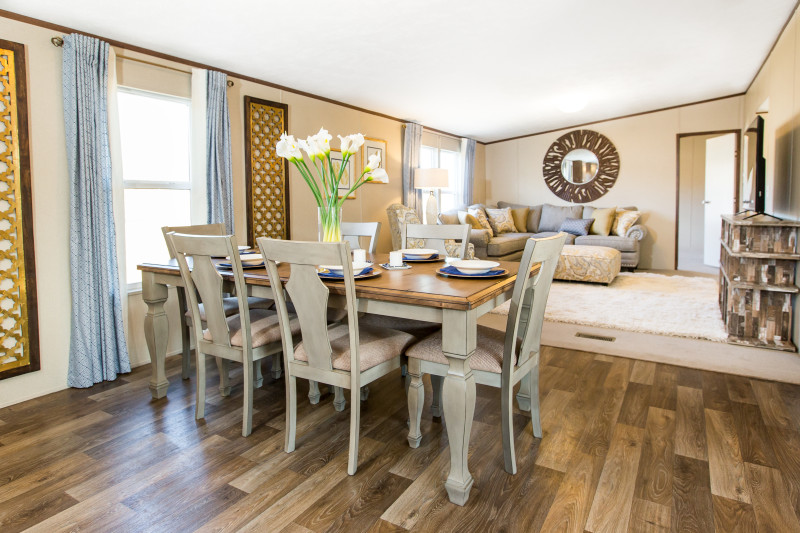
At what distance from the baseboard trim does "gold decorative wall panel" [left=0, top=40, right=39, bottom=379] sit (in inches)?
123

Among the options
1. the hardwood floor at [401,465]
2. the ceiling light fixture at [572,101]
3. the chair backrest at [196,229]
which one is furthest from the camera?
the ceiling light fixture at [572,101]

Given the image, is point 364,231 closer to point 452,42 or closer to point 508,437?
point 452,42

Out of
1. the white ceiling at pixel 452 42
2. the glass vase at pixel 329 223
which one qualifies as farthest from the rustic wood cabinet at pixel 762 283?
the glass vase at pixel 329 223

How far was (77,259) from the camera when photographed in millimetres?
2818

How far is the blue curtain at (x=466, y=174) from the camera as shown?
749 centimetres

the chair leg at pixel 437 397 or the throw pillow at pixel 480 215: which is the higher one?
the throw pillow at pixel 480 215

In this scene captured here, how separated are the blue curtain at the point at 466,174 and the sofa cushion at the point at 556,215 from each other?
47.1 inches

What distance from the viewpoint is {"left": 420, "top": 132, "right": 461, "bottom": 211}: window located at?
671cm

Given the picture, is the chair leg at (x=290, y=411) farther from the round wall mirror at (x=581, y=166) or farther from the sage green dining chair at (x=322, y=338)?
the round wall mirror at (x=581, y=166)

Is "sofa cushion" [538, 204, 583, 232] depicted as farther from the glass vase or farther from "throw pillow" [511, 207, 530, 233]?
the glass vase

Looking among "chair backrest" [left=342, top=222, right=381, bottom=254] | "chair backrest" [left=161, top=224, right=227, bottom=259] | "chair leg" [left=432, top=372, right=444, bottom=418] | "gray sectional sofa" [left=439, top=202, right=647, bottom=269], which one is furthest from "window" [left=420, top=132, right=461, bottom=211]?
"chair leg" [left=432, top=372, right=444, bottom=418]

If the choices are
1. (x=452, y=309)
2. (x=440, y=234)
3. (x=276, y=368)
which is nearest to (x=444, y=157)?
(x=440, y=234)

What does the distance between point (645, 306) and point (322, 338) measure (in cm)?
370

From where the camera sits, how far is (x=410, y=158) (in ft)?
19.9
